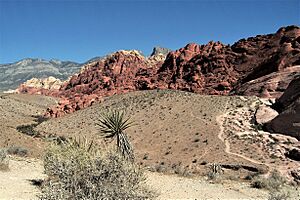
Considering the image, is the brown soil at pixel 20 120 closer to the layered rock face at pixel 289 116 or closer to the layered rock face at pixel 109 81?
the layered rock face at pixel 109 81

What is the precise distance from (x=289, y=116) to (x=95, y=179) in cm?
2682

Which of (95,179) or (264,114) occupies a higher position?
(264,114)

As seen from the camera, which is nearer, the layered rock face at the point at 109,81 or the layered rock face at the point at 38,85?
the layered rock face at the point at 109,81

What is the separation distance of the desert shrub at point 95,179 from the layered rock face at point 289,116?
2513cm

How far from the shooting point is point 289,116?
108ft

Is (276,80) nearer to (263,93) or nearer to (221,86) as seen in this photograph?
(263,93)

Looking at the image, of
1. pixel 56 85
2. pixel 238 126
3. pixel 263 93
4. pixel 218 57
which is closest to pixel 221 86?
pixel 218 57

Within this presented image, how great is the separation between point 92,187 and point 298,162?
2397cm

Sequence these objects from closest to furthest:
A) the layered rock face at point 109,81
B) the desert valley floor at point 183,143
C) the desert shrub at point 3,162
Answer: the desert valley floor at point 183,143
the desert shrub at point 3,162
the layered rock face at point 109,81

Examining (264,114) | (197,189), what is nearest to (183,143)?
(264,114)

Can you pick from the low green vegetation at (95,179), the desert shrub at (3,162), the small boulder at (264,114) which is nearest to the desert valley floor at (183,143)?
the desert shrub at (3,162)

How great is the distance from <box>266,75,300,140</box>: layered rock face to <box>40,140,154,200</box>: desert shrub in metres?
25.1

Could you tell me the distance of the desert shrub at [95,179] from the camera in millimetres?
9070

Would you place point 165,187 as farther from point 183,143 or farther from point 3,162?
point 183,143
